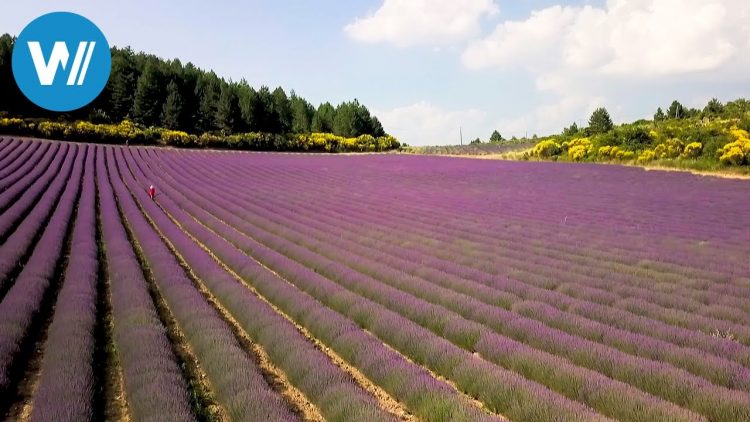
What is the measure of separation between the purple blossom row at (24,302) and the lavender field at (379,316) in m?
0.04

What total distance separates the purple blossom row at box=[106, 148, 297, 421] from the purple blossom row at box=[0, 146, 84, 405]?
1.67 m

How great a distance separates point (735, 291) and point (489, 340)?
4388 millimetres

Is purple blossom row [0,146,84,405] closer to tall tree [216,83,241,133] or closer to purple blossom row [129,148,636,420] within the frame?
purple blossom row [129,148,636,420]

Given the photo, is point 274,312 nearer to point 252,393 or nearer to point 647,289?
point 252,393

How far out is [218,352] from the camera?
581 centimetres

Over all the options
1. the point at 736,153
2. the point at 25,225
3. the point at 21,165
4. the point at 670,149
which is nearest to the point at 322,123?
the point at 670,149

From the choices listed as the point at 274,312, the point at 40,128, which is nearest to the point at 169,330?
the point at 274,312

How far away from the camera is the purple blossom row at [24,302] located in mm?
5645

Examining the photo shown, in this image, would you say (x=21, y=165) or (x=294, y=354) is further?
(x=21, y=165)

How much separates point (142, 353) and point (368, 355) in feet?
7.71

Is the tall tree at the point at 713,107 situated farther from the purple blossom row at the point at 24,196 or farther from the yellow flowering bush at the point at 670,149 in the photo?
the purple blossom row at the point at 24,196

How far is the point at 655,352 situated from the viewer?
18.3 ft

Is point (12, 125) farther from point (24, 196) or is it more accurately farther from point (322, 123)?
point (322, 123)

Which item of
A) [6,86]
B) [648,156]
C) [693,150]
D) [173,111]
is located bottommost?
[648,156]
